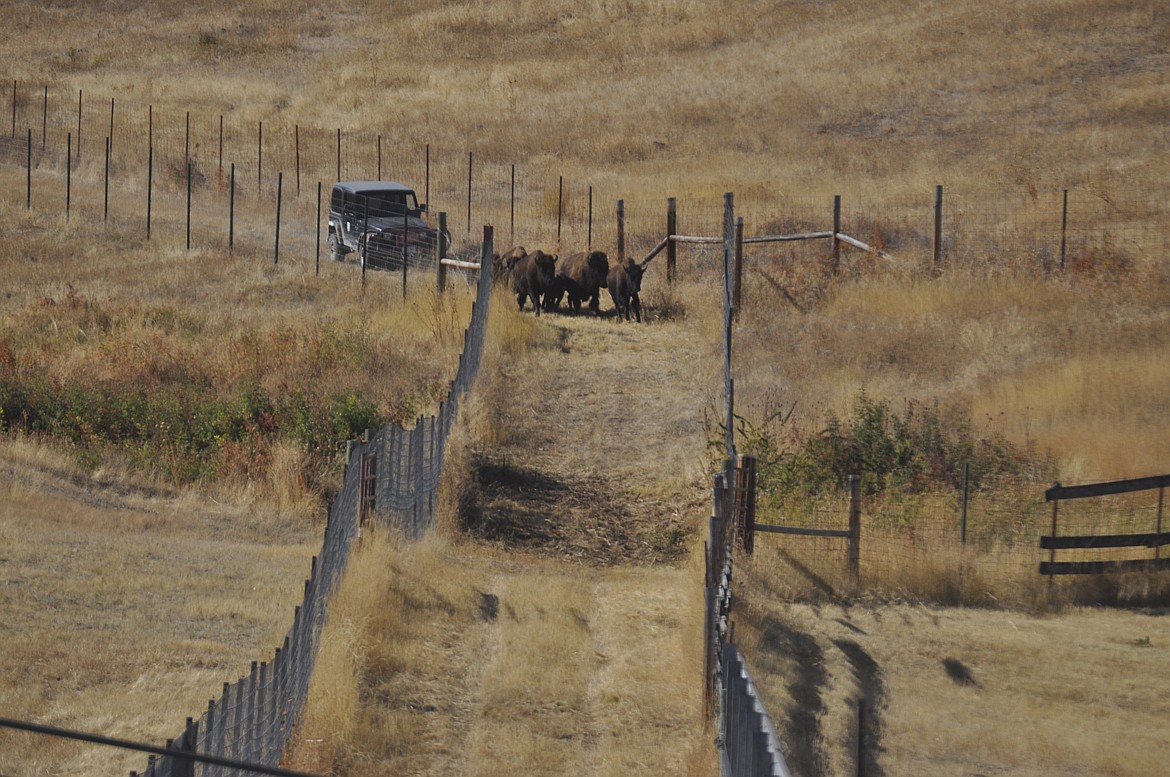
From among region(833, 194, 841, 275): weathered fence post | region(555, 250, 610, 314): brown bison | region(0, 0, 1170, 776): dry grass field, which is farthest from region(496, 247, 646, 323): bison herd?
region(833, 194, 841, 275): weathered fence post

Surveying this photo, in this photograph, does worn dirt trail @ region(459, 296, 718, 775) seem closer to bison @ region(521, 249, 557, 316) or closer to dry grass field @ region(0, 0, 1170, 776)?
dry grass field @ region(0, 0, 1170, 776)

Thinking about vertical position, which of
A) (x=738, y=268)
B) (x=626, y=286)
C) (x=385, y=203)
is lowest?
(x=626, y=286)

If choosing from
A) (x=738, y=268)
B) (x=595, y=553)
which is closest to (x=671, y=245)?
(x=738, y=268)

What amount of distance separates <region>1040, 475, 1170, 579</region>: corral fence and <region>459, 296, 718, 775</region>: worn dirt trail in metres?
3.06

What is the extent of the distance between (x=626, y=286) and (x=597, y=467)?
573 cm

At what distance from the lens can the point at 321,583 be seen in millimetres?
10016

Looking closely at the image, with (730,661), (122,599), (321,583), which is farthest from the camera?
(122,599)

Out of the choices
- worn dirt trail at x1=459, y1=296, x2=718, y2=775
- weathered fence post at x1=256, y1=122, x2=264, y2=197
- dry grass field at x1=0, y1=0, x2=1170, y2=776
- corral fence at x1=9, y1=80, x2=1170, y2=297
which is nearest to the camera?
worn dirt trail at x1=459, y1=296, x2=718, y2=775

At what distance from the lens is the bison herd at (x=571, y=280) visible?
22.4 m

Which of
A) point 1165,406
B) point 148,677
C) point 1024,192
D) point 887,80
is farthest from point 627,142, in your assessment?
point 148,677

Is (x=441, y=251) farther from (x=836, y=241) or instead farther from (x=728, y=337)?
(x=728, y=337)

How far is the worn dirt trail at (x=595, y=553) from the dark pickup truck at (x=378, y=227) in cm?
546

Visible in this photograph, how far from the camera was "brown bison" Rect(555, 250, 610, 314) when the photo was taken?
22641 mm

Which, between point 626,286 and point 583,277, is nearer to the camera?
point 626,286
